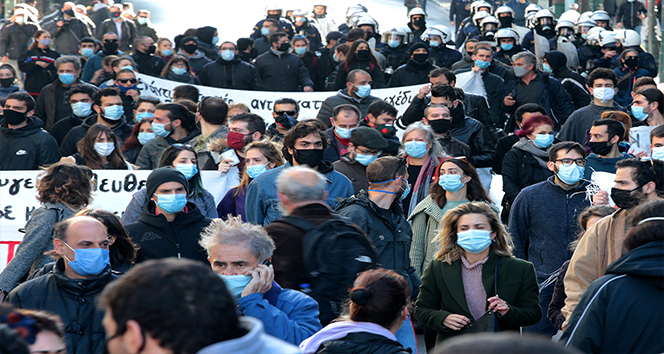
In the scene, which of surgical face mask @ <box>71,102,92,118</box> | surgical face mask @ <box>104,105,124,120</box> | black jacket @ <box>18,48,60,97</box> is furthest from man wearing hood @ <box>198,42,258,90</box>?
surgical face mask @ <box>104,105,124,120</box>

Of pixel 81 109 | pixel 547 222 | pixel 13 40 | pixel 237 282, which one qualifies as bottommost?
pixel 13 40

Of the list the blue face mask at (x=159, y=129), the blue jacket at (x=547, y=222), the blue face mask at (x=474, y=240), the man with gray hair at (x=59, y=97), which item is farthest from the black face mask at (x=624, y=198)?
the man with gray hair at (x=59, y=97)

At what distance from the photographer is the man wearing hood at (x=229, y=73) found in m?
14.3

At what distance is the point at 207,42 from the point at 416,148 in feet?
35.3

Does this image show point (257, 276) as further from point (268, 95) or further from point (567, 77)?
point (567, 77)

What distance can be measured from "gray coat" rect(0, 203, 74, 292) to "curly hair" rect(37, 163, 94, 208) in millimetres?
56

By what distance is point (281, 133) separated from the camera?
976 cm

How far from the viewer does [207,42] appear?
59.7 feet

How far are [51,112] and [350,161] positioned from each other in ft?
17.8

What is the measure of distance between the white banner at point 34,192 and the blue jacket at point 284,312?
3.92m

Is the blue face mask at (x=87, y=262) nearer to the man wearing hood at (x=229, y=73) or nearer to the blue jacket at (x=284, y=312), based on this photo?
the blue jacket at (x=284, y=312)

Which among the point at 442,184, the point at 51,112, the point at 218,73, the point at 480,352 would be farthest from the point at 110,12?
the point at 480,352

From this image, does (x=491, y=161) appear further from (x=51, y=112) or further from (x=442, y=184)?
(x=51, y=112)

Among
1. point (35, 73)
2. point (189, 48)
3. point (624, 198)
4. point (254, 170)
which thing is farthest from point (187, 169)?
point (189, 48)
